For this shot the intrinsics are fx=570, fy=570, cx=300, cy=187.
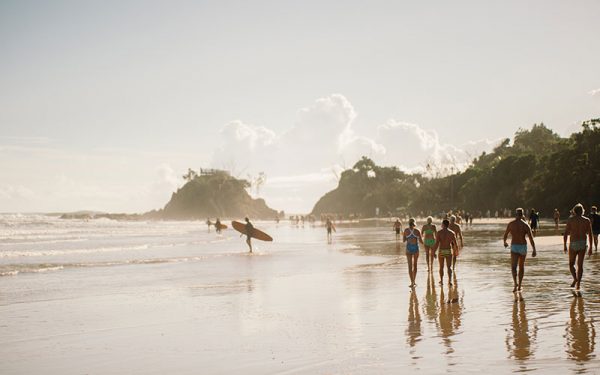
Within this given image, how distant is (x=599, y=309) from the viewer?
1073cm

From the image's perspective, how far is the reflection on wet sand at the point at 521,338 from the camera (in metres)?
7.76

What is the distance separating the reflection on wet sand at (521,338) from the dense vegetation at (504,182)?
5494cm

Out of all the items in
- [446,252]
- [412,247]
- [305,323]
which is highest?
[412,247]

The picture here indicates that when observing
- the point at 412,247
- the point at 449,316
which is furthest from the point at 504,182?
the point at 449,316

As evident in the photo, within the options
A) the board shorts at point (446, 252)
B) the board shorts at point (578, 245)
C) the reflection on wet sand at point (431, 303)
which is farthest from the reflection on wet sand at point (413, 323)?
the board shorts at point (578, 245)

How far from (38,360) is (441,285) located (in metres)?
9.93

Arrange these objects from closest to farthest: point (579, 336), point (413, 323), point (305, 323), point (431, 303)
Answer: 1. point (579, 336)
2. point (413, 323)
3. point (305, 323)
4. point (431, 303)

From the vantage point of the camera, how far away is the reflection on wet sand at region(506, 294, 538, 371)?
7758mm

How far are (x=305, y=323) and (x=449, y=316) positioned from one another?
9.01 feet

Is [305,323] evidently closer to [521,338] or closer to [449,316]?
[449,316]

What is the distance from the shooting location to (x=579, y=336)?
8.67 metres

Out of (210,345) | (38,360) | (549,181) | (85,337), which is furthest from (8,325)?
(549,181)

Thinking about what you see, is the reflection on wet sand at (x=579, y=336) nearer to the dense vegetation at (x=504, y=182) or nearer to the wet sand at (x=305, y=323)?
the wet sand at (x=305, y=323)

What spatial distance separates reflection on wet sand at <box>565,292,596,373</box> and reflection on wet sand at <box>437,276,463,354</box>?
164cm
